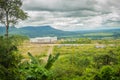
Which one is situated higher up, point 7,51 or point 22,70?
point 7,51

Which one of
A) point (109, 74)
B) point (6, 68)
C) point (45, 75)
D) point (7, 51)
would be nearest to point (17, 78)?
point (6, 68)

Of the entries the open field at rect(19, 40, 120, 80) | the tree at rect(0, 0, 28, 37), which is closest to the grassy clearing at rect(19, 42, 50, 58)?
the open field at rect(19, 40, 120, 80)

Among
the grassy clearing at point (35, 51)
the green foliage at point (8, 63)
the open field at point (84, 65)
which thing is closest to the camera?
the green foliage at point (8, 63)

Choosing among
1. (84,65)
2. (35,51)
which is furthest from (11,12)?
(35,51)

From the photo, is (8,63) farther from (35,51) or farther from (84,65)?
(35,51)

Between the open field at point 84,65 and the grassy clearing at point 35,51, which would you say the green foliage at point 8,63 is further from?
the grassy clearing at point 35,51

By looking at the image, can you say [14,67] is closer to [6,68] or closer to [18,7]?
[6,68]

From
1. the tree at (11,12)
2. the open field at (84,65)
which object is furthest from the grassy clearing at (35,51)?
the tree at (11,12)

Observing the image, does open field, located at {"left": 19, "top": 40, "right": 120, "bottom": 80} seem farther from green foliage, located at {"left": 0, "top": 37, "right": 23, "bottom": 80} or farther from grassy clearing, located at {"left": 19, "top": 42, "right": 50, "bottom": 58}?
grassy clearing, located at {"left": 19, "top": 42, "right": 50, "bottom": 58}

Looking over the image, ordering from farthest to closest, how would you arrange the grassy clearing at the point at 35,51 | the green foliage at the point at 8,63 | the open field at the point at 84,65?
the grassy clearing at the point at 35,51 → the open field at the point at 84,65 → the green foliage at the point at 8,63

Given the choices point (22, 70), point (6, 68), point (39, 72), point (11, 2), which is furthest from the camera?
point (11, 2)

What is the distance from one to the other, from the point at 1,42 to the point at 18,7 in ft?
18.9

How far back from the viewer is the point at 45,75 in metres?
17.5

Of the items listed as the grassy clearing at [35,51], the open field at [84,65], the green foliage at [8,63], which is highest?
the green foliage at [8,63]
